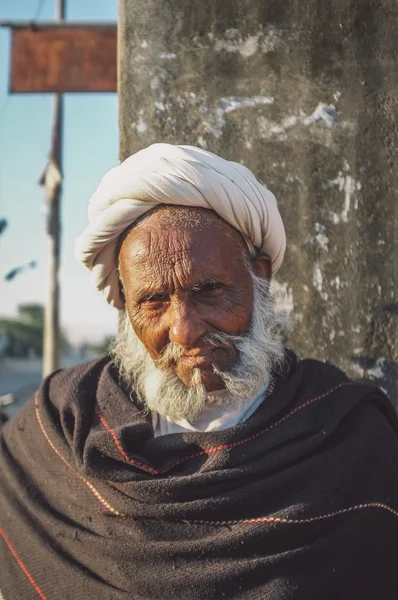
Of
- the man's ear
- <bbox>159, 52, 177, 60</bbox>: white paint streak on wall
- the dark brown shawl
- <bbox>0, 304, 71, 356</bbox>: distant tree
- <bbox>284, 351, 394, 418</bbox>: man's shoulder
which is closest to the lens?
the dark brown shawl

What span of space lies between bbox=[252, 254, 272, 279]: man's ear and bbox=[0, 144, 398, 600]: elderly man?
1cm

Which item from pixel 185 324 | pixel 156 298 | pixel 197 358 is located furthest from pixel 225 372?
pixel 156 298

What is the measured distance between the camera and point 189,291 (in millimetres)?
2109

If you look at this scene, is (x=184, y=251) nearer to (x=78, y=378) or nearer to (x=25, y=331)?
(x=78, y=378)

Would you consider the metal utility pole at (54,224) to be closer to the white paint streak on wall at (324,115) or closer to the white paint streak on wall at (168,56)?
the white paint streak on wall at (168,56)

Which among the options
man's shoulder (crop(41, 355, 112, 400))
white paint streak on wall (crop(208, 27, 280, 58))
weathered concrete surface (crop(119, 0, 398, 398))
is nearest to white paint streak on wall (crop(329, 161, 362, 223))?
weathered concrete surface (crop(119, 0, 398, 398))

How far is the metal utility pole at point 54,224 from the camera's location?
9625mm

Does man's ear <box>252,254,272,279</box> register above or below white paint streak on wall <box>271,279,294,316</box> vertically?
above

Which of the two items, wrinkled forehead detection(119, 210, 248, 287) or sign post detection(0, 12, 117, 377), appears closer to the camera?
wrinkled forehead detection(119, 210, 248, 287)

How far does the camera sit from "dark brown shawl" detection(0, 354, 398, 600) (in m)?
1.91

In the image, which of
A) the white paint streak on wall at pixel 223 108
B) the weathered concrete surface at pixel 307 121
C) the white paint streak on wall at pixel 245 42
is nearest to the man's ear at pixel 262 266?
the weathered concrete surface at pixel 307 121

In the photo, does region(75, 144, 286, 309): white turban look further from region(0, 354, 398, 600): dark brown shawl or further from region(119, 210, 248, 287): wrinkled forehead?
region(0, 354, 398, 600): dark brown shawl

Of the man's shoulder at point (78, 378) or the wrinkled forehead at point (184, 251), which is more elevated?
the wrinkled forehead at point (184, 251)

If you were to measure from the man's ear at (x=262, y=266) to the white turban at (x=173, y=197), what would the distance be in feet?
0.08
